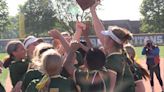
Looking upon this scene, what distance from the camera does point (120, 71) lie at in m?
5.25

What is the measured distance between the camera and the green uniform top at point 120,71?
521 centimetres

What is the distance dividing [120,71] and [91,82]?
512 millimetres

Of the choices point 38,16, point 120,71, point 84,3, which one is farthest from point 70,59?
point 38,16

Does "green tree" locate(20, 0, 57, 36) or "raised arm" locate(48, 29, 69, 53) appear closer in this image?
"raised arm" locate(48, 29, 69, 53)

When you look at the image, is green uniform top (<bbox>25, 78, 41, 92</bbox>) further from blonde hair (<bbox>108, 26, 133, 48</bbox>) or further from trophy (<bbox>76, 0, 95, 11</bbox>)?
trophy (<bbox>76, 0, 95, 11</bbox>)

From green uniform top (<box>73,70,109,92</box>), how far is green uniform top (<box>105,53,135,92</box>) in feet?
0.97

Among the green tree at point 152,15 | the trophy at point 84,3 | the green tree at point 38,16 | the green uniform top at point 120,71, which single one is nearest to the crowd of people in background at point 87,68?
the green uniform top at point 120,71

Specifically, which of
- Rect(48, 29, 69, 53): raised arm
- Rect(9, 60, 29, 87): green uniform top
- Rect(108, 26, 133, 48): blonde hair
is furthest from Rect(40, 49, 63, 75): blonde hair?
Rect(9, 60, 29, 87): green uniform top

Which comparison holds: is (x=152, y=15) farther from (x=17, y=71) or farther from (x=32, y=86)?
(x=32, y=86)

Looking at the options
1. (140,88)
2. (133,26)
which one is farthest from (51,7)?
(140,88)

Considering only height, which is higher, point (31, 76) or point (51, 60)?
point (51, 60)

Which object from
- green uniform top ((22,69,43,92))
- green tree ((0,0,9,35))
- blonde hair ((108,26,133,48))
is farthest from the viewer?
green tree ((0,0,9,35))

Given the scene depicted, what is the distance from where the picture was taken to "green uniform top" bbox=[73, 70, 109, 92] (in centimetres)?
489

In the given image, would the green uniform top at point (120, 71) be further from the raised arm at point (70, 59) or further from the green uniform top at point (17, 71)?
the green uniform top at point (17, 71)
